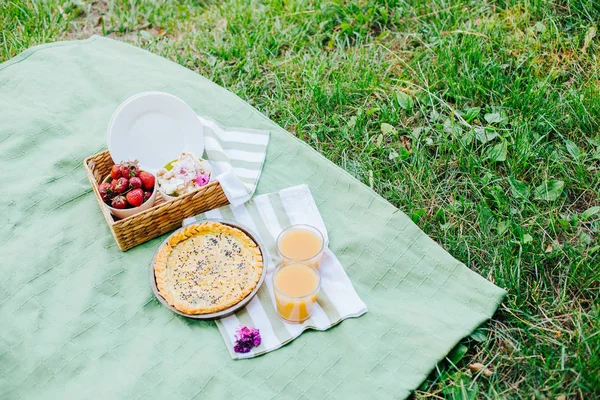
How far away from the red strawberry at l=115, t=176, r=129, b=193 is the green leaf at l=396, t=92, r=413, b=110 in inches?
66.9

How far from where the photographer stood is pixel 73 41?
3.99 meters

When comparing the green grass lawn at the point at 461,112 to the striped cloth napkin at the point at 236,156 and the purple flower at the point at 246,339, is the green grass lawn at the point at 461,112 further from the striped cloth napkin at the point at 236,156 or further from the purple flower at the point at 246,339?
the purple flower at the point at 246,339

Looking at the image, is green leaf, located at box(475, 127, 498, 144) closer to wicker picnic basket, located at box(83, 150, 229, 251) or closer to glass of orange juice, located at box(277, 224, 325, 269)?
glass of orange juice, located at box(277, 224, 325, 269)

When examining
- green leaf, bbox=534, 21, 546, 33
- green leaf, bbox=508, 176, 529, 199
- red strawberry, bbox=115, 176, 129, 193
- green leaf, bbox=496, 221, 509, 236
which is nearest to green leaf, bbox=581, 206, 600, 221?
green leaf, bbox=508, 176, 529, 199

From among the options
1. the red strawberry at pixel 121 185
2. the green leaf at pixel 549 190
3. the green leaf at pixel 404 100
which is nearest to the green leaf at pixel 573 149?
the green leaf at pixel 549 190

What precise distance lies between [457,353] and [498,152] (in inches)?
47.9

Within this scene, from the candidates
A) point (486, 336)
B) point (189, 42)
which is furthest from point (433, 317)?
point (189, 42)

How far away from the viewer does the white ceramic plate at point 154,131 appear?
303 centimetres

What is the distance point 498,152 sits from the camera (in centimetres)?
321

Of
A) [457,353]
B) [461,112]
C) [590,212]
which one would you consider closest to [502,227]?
[590,212]

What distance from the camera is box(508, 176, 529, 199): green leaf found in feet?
9.93

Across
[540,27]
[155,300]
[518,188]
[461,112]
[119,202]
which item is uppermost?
[540,27]

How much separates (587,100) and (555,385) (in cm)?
175

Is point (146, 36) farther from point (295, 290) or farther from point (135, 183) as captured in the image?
point (295, 290)
